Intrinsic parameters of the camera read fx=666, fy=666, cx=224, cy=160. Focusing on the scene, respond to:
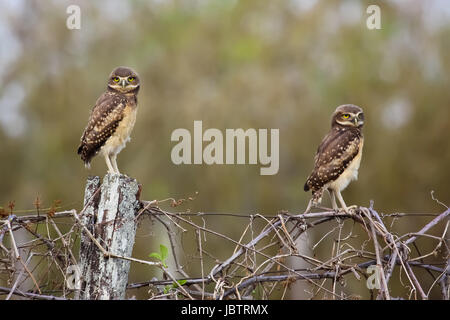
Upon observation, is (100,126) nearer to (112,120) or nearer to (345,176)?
(112,120)

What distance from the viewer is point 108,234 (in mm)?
3754

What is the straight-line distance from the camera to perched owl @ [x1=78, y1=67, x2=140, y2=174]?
5.62 meters

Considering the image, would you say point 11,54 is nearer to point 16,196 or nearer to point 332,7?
point 16,196

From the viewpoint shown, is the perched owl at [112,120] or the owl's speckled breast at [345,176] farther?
the owl's speckled breast at [345,176]

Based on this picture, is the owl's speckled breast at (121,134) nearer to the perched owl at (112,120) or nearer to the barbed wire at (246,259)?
the perched owl at (112,120)

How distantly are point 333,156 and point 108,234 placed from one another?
8.59 ft

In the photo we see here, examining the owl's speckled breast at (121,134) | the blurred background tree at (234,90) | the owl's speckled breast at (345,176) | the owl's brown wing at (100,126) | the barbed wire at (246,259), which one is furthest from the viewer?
the blurred background tree at (234,90)

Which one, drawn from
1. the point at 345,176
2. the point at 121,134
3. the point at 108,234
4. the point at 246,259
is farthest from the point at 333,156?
the point at 108,234

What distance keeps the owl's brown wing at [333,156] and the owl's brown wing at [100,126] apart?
1730 mm

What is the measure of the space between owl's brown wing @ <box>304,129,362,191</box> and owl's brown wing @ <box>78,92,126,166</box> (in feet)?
5.67

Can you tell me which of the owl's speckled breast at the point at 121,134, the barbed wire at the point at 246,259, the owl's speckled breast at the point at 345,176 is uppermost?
the owl's speckled breast at the point at 121,134

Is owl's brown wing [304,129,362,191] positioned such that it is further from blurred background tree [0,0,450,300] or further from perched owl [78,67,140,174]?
blurred background tree [0,0,450,300]

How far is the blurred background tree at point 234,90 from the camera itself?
14.9 m

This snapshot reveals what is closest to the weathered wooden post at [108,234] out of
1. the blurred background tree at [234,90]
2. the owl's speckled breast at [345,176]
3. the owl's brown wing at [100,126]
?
the owl's brown wing at [100,126]
